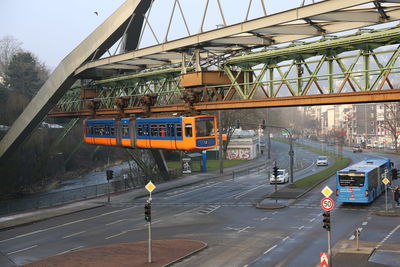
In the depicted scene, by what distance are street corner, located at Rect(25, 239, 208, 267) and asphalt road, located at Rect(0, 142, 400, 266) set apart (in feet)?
2.75

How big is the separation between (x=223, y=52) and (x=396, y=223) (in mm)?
15921

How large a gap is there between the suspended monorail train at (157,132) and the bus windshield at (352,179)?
1234 centimetres

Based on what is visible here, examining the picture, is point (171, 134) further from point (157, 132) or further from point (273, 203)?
Answer: point (273, 203)

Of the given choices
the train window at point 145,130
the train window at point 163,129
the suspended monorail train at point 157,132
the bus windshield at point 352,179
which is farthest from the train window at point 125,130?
the bus windshield at point 352,179

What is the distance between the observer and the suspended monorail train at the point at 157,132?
31.3m

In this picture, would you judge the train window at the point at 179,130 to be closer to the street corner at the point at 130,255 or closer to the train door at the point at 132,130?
the train door at the point at 132,130

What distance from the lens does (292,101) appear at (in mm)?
25562

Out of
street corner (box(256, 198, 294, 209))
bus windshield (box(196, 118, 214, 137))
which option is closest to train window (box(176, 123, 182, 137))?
bus windshield (box(196, 118, 214, 137))

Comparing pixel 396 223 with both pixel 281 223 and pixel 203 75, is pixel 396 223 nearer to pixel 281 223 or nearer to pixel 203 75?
pixel 281 223

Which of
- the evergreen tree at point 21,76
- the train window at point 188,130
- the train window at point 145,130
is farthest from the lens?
the evergreen tree at point 21,76

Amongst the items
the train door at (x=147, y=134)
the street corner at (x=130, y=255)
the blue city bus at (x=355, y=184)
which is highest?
the train door at (x=147, y=134)

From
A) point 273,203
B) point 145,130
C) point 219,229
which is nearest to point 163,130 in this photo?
point 145,130

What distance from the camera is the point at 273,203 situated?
1629 inches

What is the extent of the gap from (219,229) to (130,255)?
7.97 meters
